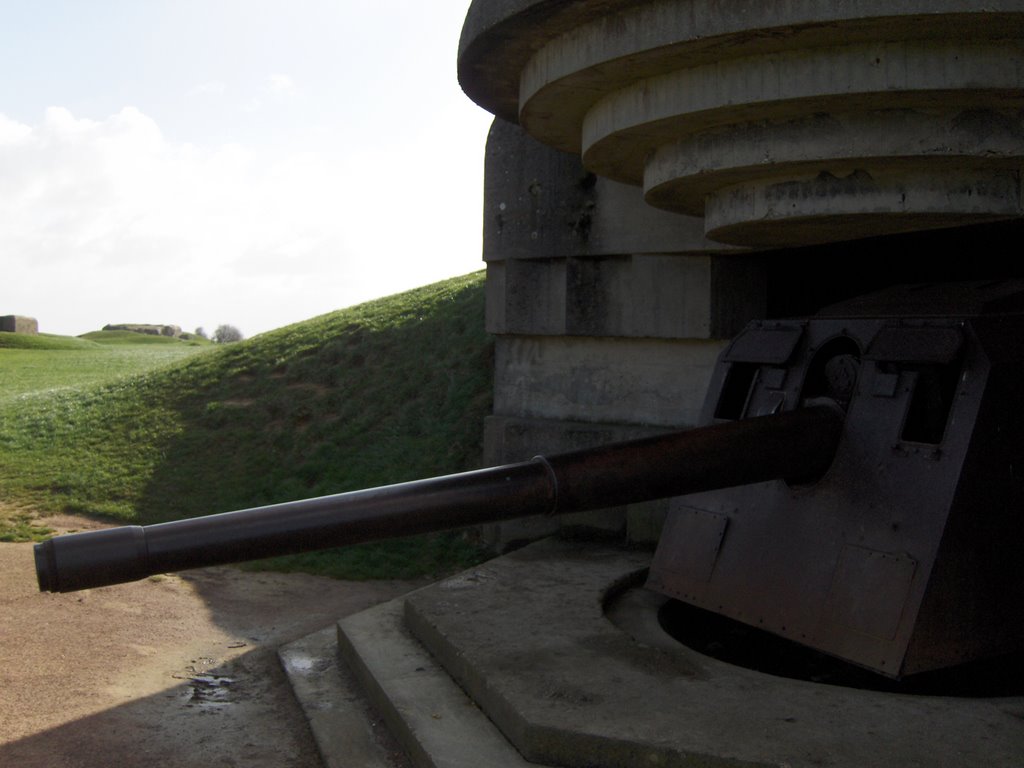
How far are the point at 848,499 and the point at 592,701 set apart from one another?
→ 1202 millimetres

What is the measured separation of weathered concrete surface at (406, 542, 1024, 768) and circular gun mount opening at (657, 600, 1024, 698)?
543 mm

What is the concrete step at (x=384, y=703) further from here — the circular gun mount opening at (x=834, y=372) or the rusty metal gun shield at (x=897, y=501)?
the circular gun mount opening at (x=834, y=372)

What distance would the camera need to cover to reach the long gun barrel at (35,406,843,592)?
288 cm

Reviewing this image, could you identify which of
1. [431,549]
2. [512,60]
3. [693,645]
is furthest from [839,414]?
[431,549]

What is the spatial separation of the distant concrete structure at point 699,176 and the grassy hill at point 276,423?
1.68 m

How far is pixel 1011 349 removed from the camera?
3.60 metres

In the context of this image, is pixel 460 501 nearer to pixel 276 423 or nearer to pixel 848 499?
pixel 848 499

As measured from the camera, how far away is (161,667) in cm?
490

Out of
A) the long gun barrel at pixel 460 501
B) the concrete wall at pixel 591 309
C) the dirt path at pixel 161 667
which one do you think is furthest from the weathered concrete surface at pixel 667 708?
the concrete wall at pixel 591 309

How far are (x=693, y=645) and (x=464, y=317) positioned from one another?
5742 millimetres

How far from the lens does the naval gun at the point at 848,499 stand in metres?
3.05

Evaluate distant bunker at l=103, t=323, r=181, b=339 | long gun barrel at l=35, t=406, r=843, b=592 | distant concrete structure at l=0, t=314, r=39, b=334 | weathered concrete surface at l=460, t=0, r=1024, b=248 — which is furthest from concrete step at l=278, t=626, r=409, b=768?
distant bunker at l=103, t=323, r=181, b=339

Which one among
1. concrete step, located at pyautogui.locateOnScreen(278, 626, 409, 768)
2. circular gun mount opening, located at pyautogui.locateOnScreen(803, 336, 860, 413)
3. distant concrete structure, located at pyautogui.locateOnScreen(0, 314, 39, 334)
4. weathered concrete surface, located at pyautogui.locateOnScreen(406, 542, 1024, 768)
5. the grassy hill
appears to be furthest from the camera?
distant concrete structure, located at pyautogui.locateOnScreen(0, 314, 39, 334)

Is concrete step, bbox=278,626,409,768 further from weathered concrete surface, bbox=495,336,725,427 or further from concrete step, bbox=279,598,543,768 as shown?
weathered concrete surface, bbox=495,336,725,427
